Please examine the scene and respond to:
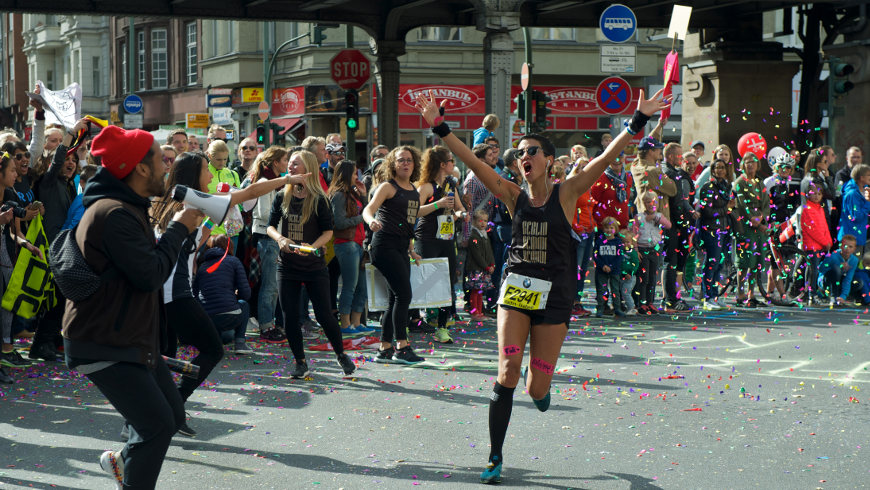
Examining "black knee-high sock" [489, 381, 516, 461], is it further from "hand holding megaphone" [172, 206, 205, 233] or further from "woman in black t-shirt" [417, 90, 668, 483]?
"hand holding megaphone" [172, 206, 205, 233]

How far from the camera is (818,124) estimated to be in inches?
993

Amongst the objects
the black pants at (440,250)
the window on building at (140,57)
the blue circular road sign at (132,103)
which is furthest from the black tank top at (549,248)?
the window on building at (140,57)

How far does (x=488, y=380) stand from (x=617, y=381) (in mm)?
989

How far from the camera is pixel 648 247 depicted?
501 inches

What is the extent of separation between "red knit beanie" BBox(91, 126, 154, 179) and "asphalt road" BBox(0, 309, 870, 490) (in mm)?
1911

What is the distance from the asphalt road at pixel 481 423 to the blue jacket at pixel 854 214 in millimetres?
3761

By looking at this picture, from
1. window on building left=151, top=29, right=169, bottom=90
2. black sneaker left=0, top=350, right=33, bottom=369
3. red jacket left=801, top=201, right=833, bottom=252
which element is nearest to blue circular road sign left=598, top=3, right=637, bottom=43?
red jacket left=801, top=201, right=833, bottom=252

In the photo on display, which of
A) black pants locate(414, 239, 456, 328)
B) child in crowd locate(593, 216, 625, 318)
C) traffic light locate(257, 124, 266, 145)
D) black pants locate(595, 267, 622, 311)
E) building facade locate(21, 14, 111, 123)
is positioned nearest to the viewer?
black pants locate(414, 239, 456, 328)

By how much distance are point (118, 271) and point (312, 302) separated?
13.5 ft

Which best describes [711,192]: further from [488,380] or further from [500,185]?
[500,185]

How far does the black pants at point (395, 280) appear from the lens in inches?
365

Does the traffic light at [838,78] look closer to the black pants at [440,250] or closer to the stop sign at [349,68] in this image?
the stop sign at [349,68]

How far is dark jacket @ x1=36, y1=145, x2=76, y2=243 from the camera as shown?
31.1 feet

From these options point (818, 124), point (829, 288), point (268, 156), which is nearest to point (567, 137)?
point (818, 124)
